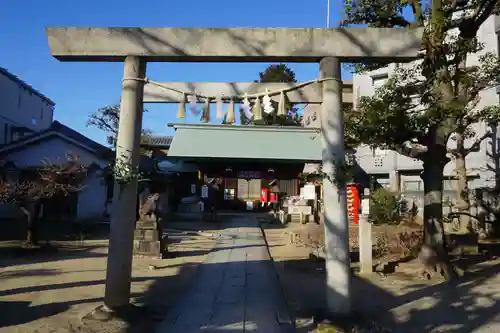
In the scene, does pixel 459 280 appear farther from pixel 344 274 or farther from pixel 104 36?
pixel 104 36

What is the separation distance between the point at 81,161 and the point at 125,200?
590 inches

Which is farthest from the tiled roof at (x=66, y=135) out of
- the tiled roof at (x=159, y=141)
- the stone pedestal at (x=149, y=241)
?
the tiled roof at (x=159, y=141)

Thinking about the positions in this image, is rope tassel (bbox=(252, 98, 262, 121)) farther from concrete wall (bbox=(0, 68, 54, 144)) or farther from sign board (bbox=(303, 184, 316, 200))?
concrete wall (bbox=(0, 68, 54, 144))

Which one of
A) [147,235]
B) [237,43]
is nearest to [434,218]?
[237,43]

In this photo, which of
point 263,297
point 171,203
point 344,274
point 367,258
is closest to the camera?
point 344,274

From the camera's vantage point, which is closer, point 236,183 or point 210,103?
point 210,103

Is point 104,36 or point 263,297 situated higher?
point 104,36

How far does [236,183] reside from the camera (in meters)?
29.9

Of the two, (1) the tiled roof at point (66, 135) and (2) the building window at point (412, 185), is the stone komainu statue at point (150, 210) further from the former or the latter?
(2) the building window at point (412, 185)

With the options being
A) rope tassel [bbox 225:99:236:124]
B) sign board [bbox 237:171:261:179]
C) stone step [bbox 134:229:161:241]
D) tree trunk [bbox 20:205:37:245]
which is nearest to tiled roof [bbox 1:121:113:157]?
sign board [bbox 237:171:261:179]

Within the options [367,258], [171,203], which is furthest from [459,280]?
[171,203]

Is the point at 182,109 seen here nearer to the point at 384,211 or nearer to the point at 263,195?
the point at 384,211

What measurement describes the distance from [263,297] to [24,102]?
80.1ft

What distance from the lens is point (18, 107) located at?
25.5 m
